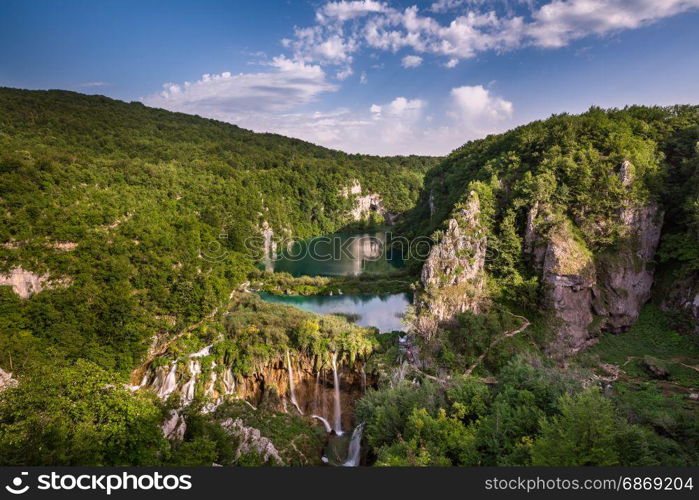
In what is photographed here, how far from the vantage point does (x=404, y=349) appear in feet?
89.4

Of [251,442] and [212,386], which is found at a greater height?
[251,442]

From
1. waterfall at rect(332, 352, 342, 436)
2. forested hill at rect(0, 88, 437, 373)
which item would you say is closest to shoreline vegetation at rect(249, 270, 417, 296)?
forested hill at rect(0, 88, 437, 373)

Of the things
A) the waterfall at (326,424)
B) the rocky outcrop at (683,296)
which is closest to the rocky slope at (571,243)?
the rocky outcrop at (683,296)

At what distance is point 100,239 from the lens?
29000 mm

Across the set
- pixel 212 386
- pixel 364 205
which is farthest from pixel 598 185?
pixel 364 205

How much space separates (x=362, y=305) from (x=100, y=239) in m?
27.8

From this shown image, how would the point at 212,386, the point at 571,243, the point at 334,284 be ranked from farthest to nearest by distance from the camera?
the point at 334,284 → the point at 571,243 → the point at 212,386

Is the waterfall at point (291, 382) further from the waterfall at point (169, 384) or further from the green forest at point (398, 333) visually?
the waterfall at point (169, 384)

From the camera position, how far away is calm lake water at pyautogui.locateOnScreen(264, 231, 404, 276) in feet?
196

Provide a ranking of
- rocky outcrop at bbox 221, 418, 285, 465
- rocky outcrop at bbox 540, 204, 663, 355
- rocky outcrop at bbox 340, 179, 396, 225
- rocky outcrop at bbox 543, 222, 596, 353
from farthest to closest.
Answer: rocky outcrop at bbox 340, 179, 396, 225 → rocky outcrop at bbox 540, 204, 663, 355 → rocky outcrop at bbox 543, 222, 596, 353 → rocky outcrop at bbox 221, 418, 285, 465

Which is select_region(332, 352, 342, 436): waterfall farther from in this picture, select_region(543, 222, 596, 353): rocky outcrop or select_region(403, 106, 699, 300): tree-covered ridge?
select_region(543, 222, 596, 353): rocky outcrop

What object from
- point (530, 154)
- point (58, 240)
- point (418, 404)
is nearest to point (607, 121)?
A: point (530, 154)

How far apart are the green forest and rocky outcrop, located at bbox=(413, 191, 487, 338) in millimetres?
263

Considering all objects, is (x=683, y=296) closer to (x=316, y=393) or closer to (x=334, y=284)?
(x=316, y=393)
